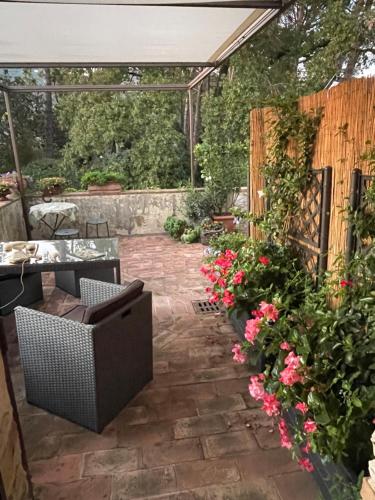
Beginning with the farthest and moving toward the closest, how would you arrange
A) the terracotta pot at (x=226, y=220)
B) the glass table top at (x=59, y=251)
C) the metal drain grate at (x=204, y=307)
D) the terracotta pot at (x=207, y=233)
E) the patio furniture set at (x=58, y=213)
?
the terracotta pot at (x=226, y=220), the terracotta pot at (x=207, y=233), the patio furniture set at (x=58, y=213), the metal drain grate at (x=204, y=307), the glass table top at (x=59, y=251)

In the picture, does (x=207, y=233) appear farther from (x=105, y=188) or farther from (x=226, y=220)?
(x=105, y=188)

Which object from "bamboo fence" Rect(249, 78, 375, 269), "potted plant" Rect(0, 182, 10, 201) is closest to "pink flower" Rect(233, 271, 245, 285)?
"bamboo fence" Rect(249, 78, 375, 269)

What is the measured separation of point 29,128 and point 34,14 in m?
9.68

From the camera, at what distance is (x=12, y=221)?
5.95 metres

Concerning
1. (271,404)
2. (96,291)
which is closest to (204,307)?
(96,291)

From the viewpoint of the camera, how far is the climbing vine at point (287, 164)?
2539mm

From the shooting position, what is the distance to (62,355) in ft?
6.76

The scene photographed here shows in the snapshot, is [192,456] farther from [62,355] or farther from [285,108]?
[285,108]

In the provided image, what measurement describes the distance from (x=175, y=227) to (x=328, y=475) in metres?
5.32

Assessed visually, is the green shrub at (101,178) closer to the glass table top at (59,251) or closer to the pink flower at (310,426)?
the glass table top at (59,251)

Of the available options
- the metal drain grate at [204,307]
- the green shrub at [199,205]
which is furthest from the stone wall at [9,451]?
the green shrub at [199,205]

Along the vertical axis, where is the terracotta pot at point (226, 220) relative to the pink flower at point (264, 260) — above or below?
below

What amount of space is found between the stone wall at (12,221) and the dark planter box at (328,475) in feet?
16.4

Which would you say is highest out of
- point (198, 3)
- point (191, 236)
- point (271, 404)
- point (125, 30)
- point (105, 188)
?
point (125, 30)
